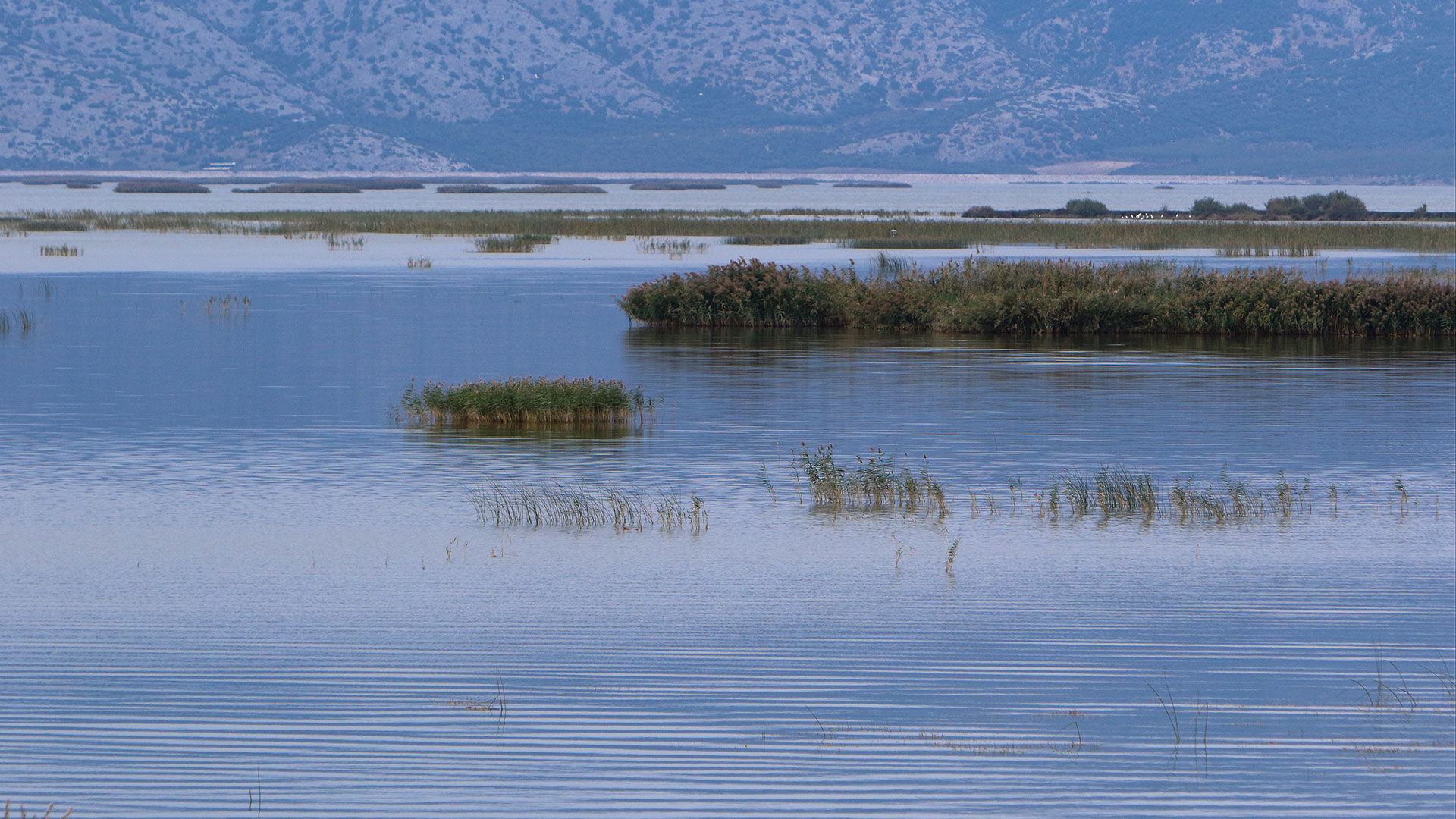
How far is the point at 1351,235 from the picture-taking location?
75.1 metres

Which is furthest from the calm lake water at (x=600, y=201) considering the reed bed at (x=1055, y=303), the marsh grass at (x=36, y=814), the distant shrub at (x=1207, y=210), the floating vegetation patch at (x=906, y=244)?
the marsh grass at (x=36, y=814)

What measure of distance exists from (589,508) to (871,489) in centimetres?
256

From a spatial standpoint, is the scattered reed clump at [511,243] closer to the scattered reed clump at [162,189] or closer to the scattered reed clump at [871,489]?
the scattered reed clump at [871,489]

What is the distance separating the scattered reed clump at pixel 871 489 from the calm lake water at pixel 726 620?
0.30 m

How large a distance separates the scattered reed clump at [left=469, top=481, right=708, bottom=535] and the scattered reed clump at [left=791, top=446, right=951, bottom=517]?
109cm

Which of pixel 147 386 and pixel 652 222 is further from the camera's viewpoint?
pixel 652 222

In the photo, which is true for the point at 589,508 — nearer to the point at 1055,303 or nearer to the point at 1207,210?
the point at 1055,303

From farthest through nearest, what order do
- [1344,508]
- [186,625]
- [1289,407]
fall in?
[1289,407], [1344,508], [186,625]

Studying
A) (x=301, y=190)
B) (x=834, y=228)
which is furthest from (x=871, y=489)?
(x=301, y=190)

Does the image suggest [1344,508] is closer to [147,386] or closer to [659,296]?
[147,386]

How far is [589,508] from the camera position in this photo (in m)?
16.8

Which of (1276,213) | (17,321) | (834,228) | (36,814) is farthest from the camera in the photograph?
(1276,213)

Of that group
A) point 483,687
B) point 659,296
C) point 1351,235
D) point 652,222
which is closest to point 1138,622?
point 483,687

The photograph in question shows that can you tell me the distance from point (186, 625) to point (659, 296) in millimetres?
26399
